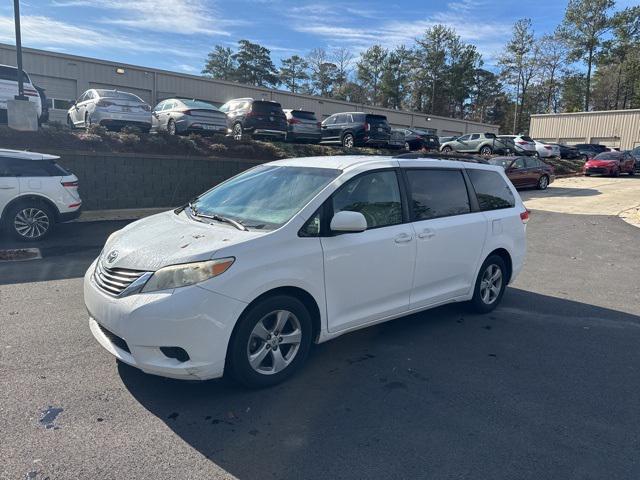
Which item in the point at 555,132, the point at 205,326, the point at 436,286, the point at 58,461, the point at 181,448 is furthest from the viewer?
the point at 555,132

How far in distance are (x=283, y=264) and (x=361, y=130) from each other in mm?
18083

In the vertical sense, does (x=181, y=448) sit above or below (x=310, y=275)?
below

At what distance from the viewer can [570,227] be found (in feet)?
40.5

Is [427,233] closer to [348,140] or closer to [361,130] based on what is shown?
[361,130]

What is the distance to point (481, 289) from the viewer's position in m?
5.38

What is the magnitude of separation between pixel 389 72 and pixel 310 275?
244ft

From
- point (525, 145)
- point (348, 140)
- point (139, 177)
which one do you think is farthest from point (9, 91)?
point (525, 145)

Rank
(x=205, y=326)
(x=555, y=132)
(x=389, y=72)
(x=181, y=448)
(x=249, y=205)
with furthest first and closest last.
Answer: (x=389, y=72) < (x=555, y=132) < (x=249, y=205) < (x=205, y=326) < (x=181, y=448)

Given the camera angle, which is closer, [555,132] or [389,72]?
[555,132]

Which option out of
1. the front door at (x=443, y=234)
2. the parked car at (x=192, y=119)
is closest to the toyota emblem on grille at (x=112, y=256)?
the front door at (x=443, y=234)

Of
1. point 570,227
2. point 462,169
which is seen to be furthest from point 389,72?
point 462,169

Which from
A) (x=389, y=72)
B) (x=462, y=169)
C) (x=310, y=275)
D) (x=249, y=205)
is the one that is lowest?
(x=310, y=275)

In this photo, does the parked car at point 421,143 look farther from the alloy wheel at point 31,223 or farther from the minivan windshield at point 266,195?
the minivan windshield at point 266,195

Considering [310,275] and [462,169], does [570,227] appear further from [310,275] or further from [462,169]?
[310,275]
